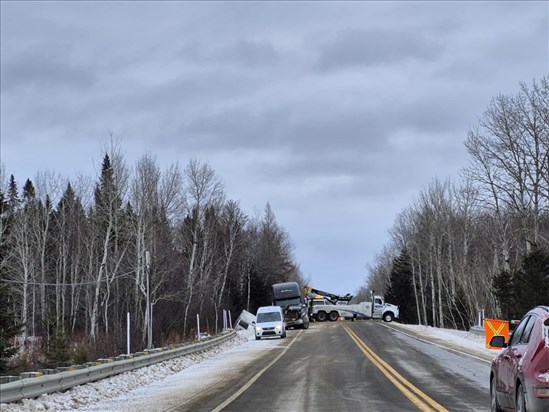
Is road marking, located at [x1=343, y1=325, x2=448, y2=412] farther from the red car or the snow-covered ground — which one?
the snow-covered ground

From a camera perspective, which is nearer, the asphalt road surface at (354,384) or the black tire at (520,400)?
the black tire at (520,400)

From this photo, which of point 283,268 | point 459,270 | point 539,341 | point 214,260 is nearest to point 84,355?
point 539,341

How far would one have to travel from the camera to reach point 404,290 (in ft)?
331

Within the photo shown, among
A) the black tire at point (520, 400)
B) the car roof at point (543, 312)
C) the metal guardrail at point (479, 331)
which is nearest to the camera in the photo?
the black tire at point (520, 400)

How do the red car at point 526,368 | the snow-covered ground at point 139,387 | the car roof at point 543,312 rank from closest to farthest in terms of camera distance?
the red car at point 526,368, the car roof at point 543,312, the snow-covered ground at point 139,387

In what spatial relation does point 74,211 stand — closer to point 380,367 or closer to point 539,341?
point 380,367

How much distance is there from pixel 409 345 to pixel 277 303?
91.5 feet

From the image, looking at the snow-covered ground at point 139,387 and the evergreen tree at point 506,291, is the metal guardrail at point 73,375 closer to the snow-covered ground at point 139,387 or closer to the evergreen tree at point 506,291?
the snow-covered ground at point 139,387

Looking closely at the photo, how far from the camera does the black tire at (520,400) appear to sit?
7.87 meters

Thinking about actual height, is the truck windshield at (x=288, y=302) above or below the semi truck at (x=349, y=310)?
above

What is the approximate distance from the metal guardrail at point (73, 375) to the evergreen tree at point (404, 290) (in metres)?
78.6

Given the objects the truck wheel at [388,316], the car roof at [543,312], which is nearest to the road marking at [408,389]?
the car roof at [543,312]

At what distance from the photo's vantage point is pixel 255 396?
1395cm

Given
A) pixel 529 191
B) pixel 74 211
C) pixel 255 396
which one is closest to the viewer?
pixel 255 396
